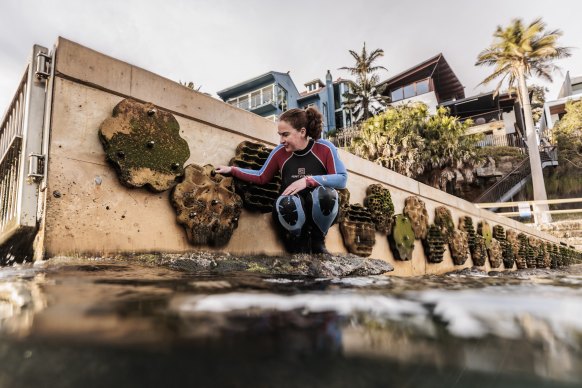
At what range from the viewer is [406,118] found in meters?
21.0

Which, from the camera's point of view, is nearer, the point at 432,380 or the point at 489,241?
the point at 432,380

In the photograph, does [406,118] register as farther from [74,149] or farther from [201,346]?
[201,346]

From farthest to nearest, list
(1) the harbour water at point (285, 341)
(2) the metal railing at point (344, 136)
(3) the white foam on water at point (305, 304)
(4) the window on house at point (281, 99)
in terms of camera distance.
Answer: (2) the metal railing at point (344, 136) → (4) the window on house at point (281, 99) → (3) the white foam on water at point (305, 304) → (1) the harbour water at point (285, 341)

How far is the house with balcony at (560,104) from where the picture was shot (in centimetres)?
3234

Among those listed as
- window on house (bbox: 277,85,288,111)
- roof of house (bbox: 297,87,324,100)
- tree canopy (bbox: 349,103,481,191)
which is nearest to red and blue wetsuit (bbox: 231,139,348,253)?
tree canopy (bbox: 349,103,481,191)

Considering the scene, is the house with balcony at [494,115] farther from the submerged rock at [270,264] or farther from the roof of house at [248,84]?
the submerged rock at [270,264]

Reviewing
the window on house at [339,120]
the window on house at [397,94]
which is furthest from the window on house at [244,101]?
the window on house at [397,94]

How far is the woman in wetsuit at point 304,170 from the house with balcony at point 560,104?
32397 millimetres

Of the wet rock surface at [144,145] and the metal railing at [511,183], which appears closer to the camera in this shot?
the wet rock surface at [144,145]

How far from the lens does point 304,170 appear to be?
3172 millimetres

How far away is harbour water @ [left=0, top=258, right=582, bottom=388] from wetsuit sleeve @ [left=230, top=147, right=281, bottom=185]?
2.29 m

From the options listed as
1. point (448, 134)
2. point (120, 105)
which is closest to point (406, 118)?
point (448, 134)

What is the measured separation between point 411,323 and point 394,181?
216 inches

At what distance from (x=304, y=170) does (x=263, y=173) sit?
15.4 inches
